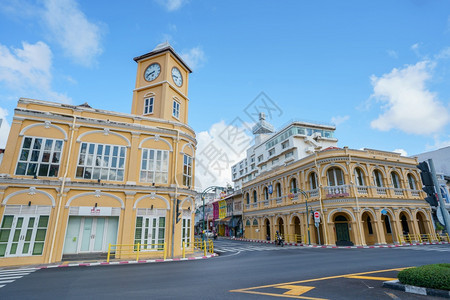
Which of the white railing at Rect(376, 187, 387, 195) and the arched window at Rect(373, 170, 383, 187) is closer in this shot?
the white railing at Rect(376, 187, 387, 195)

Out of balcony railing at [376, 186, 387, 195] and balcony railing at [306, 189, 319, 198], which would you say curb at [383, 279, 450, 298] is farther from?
balcony railing at [376, 186, 387, 195]

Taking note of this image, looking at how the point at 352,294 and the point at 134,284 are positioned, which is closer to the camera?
the point at 352,294

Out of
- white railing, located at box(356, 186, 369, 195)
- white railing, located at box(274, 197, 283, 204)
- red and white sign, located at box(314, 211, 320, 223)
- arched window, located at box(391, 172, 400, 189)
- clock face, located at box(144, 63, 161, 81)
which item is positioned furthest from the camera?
white railing, located at box(274, 197, 283, 204)

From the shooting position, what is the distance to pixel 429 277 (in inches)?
247

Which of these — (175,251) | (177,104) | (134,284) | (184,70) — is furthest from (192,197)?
A: (184,70)

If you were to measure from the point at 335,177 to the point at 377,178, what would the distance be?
18.8 feet

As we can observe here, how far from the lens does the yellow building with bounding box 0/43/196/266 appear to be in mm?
14930

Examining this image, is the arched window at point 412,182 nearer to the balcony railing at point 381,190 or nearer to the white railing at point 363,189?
the balcony railing at point 381,190

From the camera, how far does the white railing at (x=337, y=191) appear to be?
2459 cm

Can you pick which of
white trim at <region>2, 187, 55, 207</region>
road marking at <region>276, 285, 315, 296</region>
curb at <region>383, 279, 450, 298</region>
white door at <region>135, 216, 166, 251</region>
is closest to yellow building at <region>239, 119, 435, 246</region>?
white door at <region>135, 216, 166, 251</region>

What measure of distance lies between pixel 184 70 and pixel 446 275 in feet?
80.2

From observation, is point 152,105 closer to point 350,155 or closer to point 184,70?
point 184,70

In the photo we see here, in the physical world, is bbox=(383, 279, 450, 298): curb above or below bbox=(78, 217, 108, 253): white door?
below

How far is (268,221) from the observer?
120 ft
